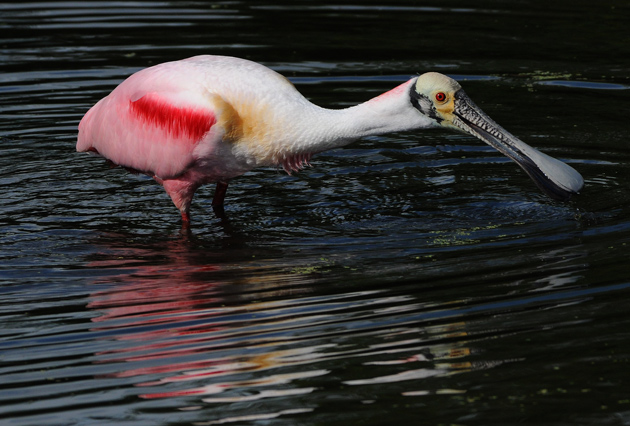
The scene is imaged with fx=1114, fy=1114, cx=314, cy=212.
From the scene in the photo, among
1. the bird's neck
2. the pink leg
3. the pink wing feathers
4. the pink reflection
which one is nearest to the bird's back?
the pink wing feathers

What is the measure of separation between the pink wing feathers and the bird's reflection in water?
1.32 metres

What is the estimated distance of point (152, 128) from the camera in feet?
25.7

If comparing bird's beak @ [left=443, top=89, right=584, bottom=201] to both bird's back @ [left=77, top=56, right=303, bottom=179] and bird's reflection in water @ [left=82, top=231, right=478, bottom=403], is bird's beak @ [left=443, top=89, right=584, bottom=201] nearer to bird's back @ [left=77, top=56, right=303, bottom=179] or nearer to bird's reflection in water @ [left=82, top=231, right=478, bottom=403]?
bird's back @ [left=77, top=56, right=303, bottom=179]

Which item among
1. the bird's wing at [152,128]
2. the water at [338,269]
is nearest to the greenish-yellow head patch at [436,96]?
the water at [338,269]

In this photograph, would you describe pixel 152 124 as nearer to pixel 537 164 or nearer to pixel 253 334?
pixel 537 164

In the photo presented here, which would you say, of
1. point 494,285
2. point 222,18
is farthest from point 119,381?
point 222,18

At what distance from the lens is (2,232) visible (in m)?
7.41

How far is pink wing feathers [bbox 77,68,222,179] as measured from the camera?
24.2ft

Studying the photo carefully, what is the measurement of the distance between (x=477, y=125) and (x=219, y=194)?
208 cm

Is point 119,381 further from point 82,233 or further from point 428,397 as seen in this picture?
point 82,233

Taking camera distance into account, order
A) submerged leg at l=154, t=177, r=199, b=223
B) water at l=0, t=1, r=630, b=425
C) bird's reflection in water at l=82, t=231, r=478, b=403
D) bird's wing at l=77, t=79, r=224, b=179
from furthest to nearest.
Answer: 1. submerged leg at l=154, t=177, r=199, b=223
2. bird's wing at l=77, t=79, r=224, b=179
3. bird's reflection in water at l=82, t=231, r=478, b=403
4. water at l=0, t=1, r=630, b=425

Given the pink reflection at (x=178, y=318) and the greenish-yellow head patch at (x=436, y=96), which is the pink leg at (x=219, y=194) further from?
the greenish-yellow head patch at (x=436, y=96)

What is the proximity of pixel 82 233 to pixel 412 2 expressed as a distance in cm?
869

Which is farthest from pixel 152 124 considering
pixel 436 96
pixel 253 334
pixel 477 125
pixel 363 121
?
pixel 253 334
